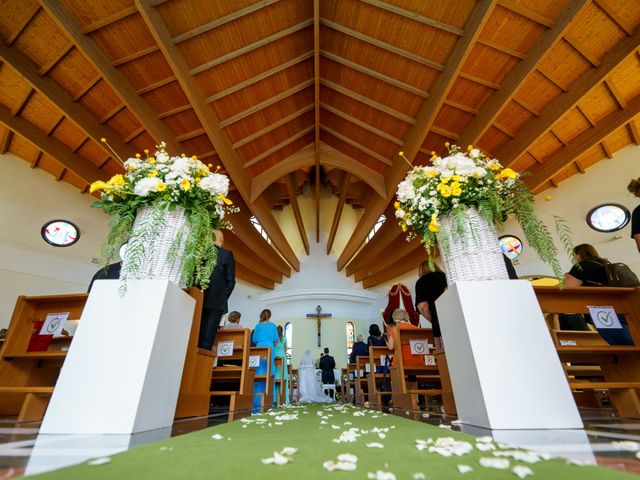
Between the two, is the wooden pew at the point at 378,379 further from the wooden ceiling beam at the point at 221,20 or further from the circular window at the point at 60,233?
the circular window at the point at 60,233

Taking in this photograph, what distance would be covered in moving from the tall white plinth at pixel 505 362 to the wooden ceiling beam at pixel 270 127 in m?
5.76

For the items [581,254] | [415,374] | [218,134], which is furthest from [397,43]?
[415,374]

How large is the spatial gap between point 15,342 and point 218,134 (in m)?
4.39

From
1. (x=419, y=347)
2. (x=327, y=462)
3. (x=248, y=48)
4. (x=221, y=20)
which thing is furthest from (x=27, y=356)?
(x=248, y=48)

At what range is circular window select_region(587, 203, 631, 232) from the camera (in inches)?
249

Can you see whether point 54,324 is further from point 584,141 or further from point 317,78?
point 584,141

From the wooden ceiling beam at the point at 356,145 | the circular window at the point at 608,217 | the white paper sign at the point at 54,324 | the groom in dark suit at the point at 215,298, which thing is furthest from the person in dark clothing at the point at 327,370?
the circular window at the point at 608,217

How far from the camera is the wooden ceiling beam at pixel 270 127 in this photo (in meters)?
6.49

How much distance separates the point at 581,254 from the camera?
107 inches

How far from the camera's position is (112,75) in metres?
4.46

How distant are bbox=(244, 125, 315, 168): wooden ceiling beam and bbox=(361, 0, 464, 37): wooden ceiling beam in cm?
335

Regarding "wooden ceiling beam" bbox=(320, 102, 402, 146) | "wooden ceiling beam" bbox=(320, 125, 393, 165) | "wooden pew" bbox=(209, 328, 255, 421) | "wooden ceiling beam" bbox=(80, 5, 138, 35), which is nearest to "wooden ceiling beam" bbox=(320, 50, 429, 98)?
"wooden ceiling beam" bbox=(320, 102, 402, 146)

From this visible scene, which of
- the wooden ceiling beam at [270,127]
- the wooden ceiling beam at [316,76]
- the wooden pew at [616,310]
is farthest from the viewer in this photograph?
the wooden ceiling beam at [270,127]

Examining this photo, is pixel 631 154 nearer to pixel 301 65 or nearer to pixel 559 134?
pixel 559 134
